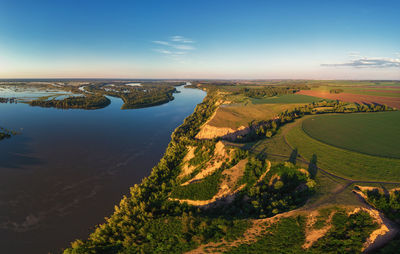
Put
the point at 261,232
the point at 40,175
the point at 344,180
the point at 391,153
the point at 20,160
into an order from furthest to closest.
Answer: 1. the point at 20,160
2. the point at 40,175
3. the point at 391,153
4. the point at 344,180
5. the point at 261,232

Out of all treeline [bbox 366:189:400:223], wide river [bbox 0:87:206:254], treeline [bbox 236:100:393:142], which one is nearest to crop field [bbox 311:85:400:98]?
treeline [bbox 236:100:393:142]

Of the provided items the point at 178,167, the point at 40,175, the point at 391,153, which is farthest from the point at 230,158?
the point at 40,175

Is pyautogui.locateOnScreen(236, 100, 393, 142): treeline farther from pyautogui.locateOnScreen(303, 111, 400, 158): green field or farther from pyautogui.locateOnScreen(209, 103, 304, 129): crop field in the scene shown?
pyautogui.locateOnScreen(303, 111, 400, 158): green field

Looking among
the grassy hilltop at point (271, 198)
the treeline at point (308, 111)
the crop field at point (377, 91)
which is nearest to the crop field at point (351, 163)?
the grassy hilltop at point (271, 198)

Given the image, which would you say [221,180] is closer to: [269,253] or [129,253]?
[269,253]

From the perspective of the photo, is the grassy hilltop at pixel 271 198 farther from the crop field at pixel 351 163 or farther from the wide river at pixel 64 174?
the wide river at pixel 64 174
